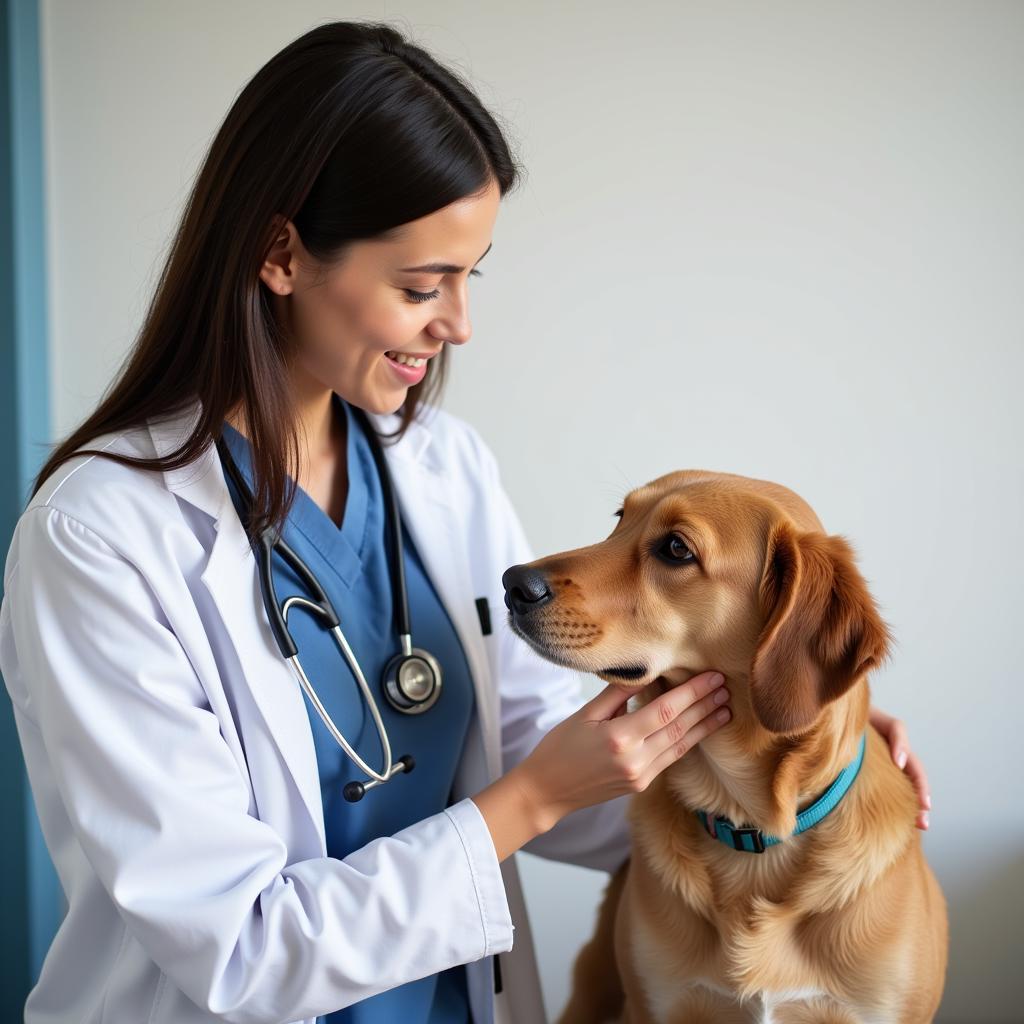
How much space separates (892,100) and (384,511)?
4.32ft

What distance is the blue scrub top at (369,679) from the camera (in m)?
1.40

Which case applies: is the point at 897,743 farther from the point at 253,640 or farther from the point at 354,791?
the point at 253,640

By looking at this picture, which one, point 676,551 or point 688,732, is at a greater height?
point 676,551

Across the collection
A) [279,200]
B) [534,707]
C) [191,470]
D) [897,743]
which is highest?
[279,200]

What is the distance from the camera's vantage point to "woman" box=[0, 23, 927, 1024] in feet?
3.78

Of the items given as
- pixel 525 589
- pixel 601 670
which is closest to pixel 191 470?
pixel 525 589

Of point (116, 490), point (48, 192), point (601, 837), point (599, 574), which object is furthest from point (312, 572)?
point (48, 192)

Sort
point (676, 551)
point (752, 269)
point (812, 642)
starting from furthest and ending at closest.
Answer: point (752, 269) < point (676, 551) < point (812, 642)

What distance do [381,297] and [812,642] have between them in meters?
0.72

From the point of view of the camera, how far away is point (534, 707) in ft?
5.67

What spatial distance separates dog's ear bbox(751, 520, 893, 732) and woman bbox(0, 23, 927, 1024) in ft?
0.35

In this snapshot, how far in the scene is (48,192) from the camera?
212 centimetres

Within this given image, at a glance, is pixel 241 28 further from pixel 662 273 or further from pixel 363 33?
pixel 662 273

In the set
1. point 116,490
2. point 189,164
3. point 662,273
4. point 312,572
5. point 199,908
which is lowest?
point 199,908
